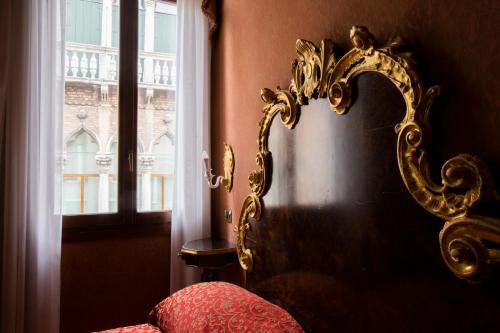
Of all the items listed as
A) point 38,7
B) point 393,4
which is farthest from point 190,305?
point 38,7

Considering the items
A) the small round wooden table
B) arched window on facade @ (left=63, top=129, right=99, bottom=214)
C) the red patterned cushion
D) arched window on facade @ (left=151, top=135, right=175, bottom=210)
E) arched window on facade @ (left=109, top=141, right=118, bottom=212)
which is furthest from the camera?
arched window on facade @ (left=151, top=135, right=175, bottom=210)

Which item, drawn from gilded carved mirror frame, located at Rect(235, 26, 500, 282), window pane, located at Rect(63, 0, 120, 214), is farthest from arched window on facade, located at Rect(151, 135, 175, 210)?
gilded carved mirror frame, located at Rect(235, 26, 500, 282)

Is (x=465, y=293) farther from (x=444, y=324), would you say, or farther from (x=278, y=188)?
(x=278, y=188)

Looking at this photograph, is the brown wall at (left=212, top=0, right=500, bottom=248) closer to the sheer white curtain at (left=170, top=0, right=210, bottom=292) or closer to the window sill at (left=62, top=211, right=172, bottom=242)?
the sheer white curtain at (left=170, top=0, right=210, bottom=292)

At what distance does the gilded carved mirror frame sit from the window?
1.69 metres

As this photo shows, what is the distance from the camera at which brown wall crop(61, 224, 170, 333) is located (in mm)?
2324

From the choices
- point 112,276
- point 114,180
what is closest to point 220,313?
point 112,276

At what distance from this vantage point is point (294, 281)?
4.48 ft

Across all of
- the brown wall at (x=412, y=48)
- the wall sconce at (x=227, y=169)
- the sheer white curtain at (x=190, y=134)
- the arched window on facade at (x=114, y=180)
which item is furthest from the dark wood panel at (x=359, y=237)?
the arched window on facade at (x=114, y=180)

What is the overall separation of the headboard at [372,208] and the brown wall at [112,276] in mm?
1306

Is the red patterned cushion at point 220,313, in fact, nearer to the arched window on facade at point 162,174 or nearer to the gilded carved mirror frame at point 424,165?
the gilded carved mirror frame at point 424,165

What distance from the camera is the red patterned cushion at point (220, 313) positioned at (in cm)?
118

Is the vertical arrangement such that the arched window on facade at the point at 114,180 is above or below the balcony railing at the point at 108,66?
below

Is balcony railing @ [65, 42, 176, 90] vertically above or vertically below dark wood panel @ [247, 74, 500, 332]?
above
